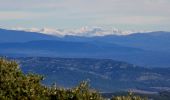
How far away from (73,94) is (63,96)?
39.5 inches

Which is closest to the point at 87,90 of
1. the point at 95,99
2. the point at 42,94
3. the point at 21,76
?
the point at 95,99

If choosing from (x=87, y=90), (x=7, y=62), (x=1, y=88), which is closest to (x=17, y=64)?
(x=7, y=62)

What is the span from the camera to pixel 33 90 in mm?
42906

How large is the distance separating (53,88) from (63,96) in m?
2.73

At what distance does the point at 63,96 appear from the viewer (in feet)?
143

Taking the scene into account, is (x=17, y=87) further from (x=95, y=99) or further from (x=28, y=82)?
(x=95, y=99)

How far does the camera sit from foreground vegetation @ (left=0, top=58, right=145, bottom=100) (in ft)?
140

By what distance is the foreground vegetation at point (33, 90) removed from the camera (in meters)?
42.7

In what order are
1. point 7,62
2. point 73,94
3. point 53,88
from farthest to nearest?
point 7,62 → point 53,88 → point 73,94

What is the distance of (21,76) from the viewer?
47.8m

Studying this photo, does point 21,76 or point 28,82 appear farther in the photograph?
point 21,76

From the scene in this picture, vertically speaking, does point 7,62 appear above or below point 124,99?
above

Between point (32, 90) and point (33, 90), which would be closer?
point (32, 90)

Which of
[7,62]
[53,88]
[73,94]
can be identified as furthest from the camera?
[7,62]
